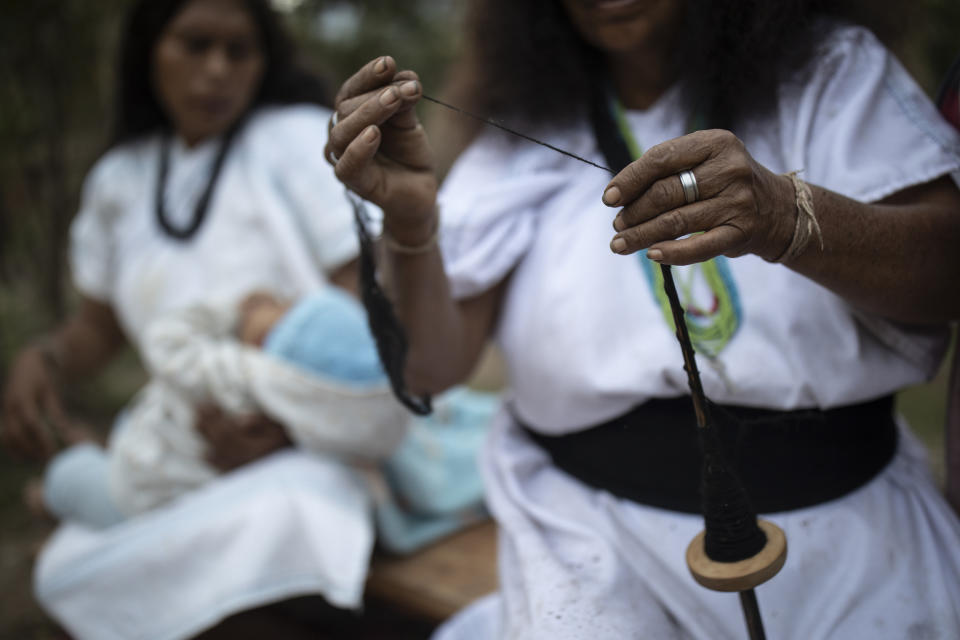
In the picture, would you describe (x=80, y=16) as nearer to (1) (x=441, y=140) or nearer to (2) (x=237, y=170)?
(2) (x=237, y=170)

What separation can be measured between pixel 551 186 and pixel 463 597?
3.18ft

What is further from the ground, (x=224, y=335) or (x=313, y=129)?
(x=313, y=129)

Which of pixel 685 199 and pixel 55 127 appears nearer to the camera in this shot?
pixel 685 199

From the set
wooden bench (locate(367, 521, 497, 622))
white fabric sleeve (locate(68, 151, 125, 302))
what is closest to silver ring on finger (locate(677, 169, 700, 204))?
wooden bench (locate(367, 521, 497, 622))

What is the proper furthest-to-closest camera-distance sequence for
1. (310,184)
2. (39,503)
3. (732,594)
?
(39,503)
(310,184)
(732,594)

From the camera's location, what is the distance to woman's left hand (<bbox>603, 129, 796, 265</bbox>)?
82 cm

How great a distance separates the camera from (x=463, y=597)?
182 cm

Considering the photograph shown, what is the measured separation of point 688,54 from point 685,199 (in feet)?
1.42

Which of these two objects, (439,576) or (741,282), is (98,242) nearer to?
(439,576)

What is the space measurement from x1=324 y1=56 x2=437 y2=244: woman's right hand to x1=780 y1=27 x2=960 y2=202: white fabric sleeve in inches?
20.9

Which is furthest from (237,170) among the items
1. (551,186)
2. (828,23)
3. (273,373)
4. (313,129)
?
(828,23)

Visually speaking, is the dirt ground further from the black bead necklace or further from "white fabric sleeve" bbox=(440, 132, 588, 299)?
"white fabric sleeve" bbox=(440, 132, 588, 299)

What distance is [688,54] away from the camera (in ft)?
3.82

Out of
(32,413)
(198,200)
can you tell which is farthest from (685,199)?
(32,413)
